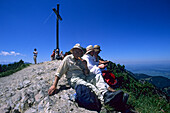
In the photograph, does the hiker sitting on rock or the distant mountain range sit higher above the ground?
the hiker sitting on rock

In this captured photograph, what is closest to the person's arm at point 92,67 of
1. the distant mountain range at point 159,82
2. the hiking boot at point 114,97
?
the hiking boot at point 114,97

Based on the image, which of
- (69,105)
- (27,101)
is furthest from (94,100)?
(27,101)

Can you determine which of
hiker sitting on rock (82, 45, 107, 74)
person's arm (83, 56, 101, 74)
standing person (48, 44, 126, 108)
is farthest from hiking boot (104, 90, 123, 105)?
A: hiker sitting on rock (82, 45, 107, 74)

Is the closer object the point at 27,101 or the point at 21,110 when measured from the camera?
the point at 21,110

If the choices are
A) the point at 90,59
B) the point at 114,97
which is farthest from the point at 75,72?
the point at 114,97

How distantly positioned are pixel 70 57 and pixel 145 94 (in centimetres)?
363

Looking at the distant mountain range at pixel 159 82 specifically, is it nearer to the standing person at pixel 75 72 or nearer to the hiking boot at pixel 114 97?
the standing person at pixel 75 72

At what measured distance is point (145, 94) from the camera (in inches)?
161

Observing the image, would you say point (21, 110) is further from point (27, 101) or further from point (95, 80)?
point (95, 80)

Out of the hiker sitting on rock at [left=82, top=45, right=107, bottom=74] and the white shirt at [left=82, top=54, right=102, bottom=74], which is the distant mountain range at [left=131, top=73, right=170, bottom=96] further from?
the white shirt at [left=82, top=54, right=102, bottom=74]

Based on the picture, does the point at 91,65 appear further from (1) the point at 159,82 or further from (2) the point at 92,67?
(1) the point at 159,82

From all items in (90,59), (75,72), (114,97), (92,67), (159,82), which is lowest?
(159,82)

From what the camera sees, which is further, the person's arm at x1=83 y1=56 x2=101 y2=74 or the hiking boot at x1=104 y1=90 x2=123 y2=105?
the person's arm at x1=83 y1=56 x2=101 y2=74

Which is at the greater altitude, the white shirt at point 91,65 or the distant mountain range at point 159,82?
the white shirt at point 91,65
